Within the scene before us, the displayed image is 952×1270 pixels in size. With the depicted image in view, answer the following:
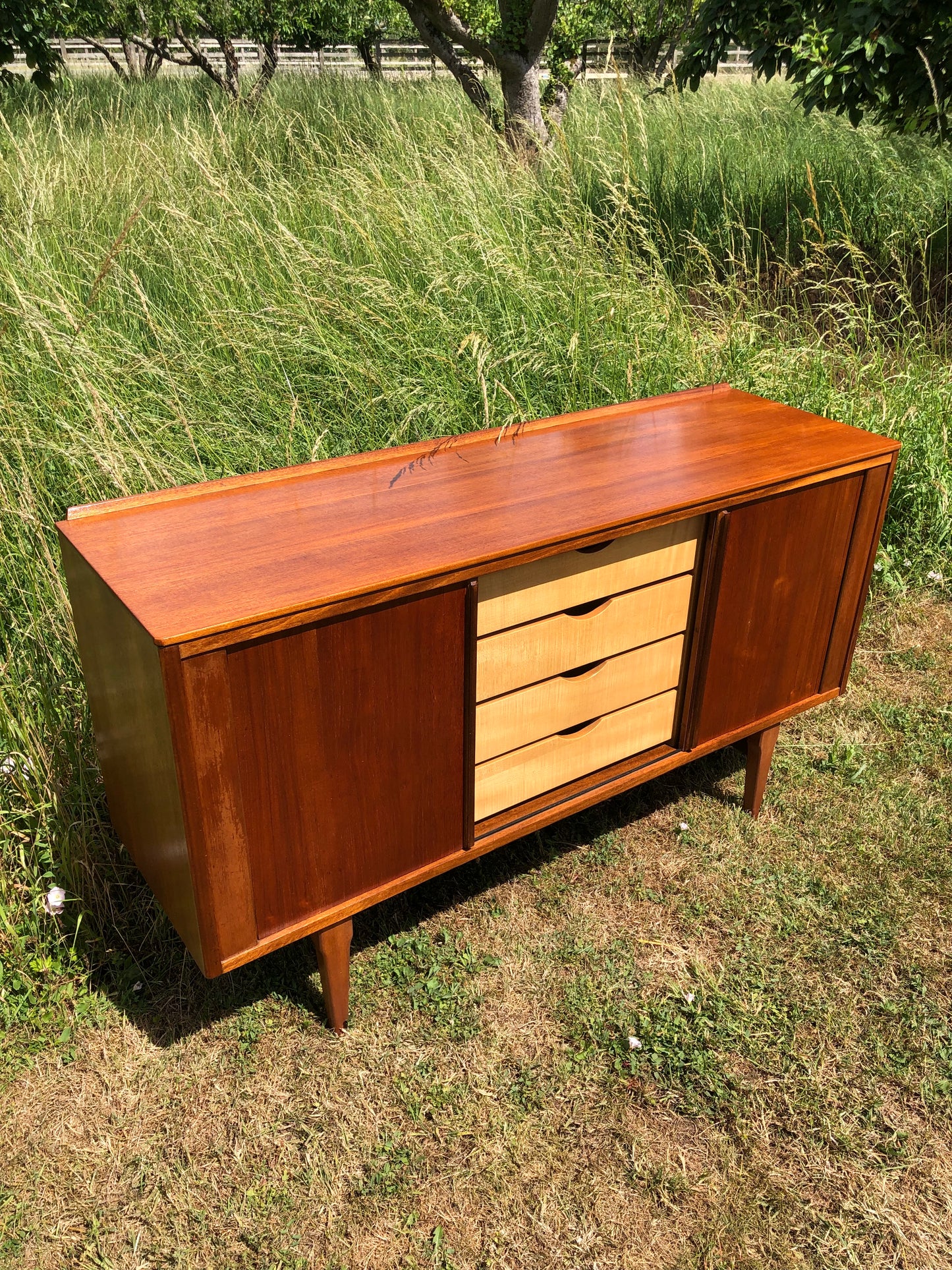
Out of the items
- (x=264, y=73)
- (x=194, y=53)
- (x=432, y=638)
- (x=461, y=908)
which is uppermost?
(x=194, y=53)

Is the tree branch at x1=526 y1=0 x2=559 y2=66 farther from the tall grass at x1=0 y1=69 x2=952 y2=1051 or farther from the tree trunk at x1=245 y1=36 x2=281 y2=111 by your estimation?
the tree trunk at x1=245 y1=36 x2=281 y2=111

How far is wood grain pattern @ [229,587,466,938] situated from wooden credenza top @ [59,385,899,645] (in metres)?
0.09

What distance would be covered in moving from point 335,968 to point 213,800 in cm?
57

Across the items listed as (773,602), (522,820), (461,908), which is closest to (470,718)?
(522,820)

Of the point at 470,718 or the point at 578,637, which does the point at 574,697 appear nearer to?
the point at 578,637

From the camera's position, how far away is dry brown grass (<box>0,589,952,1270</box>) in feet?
5.53

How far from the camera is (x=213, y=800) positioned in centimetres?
154

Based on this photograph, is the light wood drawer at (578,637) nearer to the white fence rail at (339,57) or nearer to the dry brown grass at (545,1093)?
the dry brown grass at (545,1093)

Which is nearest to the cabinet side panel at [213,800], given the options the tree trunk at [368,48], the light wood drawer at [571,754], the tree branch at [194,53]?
the light wood drawer at [571,754]

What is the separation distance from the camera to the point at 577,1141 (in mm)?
1835

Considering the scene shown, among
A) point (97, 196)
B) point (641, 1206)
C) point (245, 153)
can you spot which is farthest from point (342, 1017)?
point (245, 153)

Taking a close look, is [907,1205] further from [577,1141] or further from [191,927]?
[191,927]

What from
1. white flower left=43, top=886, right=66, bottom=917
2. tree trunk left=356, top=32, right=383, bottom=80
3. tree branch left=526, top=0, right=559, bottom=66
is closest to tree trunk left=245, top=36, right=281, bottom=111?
tree trunk left=356, top=32, right=383, bottom=80

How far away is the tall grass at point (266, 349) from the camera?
2201 millimetres
